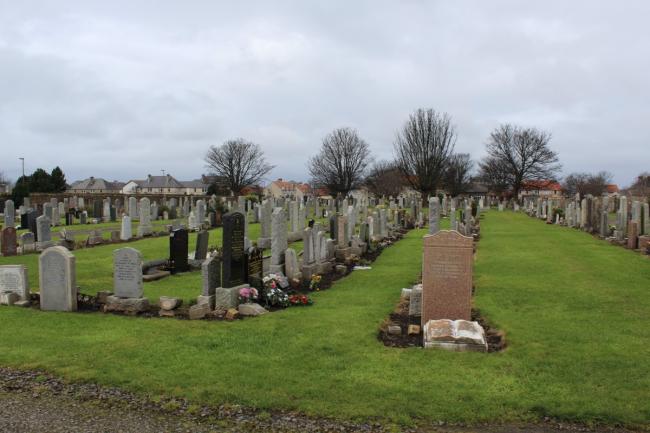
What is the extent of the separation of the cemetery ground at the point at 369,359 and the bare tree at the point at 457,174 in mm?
64402

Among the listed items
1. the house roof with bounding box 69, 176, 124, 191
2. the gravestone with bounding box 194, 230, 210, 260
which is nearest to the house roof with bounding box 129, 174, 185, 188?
the house roof with bounding box 69, 176, 124, 191

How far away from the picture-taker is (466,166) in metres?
97.4

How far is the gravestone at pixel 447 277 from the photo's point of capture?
28.8ft

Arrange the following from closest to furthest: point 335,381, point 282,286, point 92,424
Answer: point 92,424
point 335,381
point 282,286

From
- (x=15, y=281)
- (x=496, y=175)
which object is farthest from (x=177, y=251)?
(x=496, y=175)

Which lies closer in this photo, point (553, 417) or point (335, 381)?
point (553, 417)

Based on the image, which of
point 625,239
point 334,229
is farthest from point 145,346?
point 625,239

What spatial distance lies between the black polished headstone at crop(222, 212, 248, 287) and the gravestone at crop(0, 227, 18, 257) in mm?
12319

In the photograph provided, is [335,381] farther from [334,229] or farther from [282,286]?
[334,229]

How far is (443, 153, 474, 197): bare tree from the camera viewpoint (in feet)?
258

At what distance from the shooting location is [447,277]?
28.9 ft

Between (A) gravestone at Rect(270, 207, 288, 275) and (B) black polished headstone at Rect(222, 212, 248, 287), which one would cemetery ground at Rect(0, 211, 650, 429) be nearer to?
(B) black polished headstone at Rect(222, 212, 248, 287)

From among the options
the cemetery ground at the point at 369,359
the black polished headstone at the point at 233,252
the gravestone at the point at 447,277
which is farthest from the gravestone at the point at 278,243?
the gravestone at the point at 447,277

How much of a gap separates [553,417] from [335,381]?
249cm
